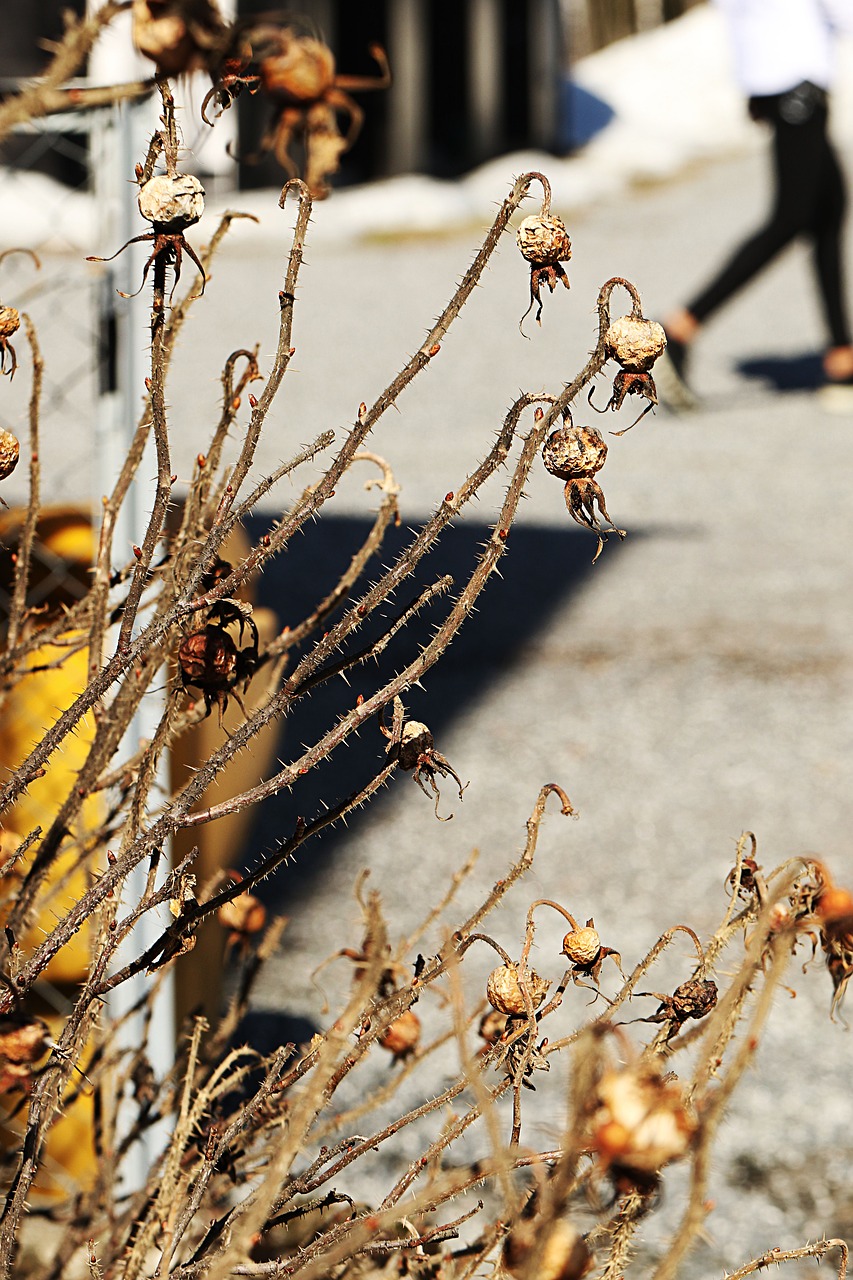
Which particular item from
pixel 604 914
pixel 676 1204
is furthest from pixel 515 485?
pixel 604 914

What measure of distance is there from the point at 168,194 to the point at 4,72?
42.1ft

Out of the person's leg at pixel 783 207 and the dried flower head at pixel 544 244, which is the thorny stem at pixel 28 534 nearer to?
the dried flower head at pixel 544 244

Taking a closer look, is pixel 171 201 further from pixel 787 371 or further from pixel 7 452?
pixel 787 371

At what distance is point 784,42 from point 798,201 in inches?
27.0

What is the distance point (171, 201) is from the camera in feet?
3.00

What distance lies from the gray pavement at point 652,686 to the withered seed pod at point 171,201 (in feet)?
2.04

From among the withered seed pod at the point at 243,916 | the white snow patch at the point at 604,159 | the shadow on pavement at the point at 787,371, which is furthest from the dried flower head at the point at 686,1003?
the white snow patch at the point at 604,159

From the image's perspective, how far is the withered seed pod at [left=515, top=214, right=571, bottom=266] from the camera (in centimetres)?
100

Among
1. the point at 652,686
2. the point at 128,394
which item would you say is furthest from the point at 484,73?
the point at 128,394

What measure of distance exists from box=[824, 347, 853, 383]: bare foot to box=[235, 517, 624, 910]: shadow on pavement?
2.12m

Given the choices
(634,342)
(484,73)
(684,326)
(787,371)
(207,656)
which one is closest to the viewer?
(634,342)

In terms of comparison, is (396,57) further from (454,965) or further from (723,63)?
(454,965)

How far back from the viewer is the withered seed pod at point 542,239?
1.00m

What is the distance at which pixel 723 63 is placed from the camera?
17.6m
